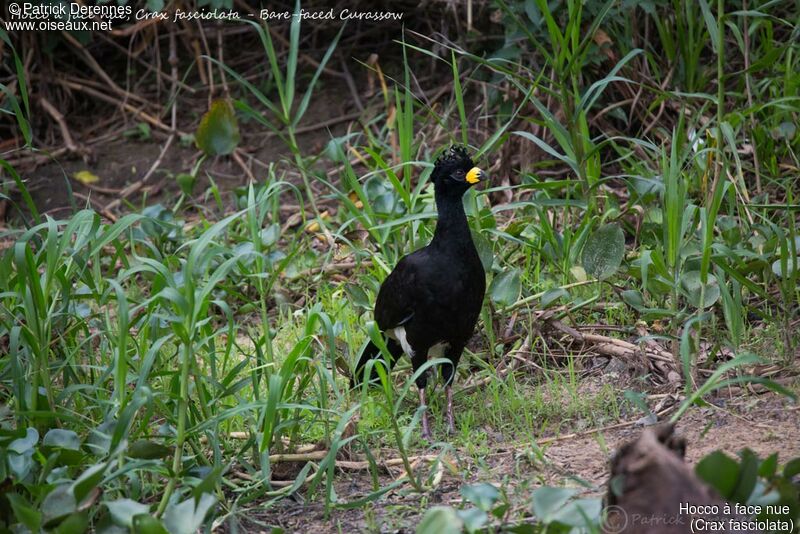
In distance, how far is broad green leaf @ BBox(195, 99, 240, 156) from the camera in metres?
5.76

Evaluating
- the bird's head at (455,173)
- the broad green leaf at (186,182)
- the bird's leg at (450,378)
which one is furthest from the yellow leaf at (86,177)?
the bird's leg at (450,378)

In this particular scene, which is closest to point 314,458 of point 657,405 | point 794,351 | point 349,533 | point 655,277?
point 349,533

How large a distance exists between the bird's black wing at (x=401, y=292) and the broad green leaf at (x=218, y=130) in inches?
77.1

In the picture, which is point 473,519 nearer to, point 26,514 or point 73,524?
point 73,524

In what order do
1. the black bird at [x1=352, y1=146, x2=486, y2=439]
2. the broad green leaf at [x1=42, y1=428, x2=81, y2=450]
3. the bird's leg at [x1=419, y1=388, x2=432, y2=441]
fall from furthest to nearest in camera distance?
the black bird at [x1=352, y1=146, x2=486, y2=439], the bird's leg at [x1=419, y1=388, x2=432, y2=441], the broad green leaf at [x1=42, y1=428, x2=81, y2=450]

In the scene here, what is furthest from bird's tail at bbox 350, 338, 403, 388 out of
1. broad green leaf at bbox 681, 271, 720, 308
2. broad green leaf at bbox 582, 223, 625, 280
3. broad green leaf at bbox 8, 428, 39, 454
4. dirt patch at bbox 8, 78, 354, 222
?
dirt patch at bbox 8, 78, 354, 222

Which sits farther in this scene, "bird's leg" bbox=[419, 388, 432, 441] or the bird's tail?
the bird's tail

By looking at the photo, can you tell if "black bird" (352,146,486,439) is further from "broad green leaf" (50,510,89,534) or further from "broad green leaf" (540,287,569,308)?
"broad green leaf" (50,510,89,534)

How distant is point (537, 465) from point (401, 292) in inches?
43.1

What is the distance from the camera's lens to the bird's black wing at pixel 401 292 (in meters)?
4.12

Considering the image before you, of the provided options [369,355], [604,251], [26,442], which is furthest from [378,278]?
[26,442]

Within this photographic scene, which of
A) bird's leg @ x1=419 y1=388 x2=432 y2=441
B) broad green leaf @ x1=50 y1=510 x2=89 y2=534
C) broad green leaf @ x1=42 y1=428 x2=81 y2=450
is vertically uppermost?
broad green leaf @ x1=42 y1=428 x2=81 y2=450

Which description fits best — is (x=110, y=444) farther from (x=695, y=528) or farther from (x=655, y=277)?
(x=655, y=277)

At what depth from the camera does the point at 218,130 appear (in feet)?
19.0
